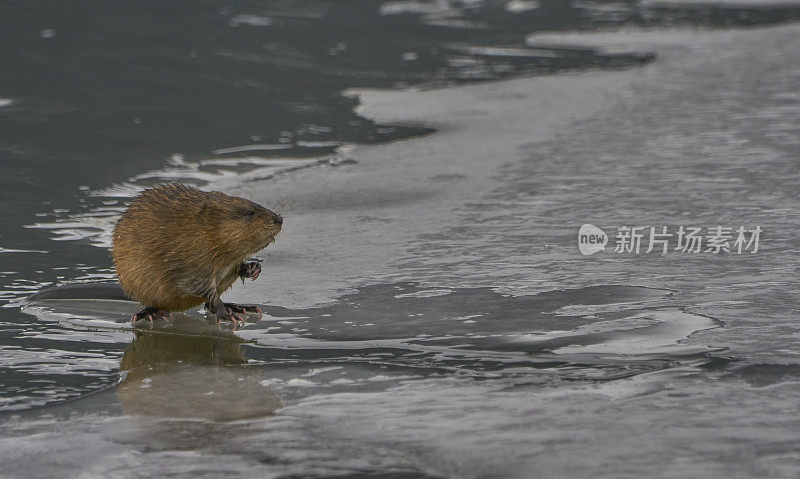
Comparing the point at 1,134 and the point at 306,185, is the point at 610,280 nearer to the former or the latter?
the point at 306,185

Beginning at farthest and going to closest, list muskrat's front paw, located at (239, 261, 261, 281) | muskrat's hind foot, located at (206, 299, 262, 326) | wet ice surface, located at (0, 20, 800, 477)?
muskrat's front paw, located at (239, 261, 261, 281) → muskrat's hind foot, located at (206, 299, 262, 326) → wet ice surface, located at (0, 20, 800, 477)

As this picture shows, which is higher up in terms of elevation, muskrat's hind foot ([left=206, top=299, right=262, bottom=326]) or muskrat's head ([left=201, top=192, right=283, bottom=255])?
muskrat's head ([left=201, top=192, right=283, bottom=255])

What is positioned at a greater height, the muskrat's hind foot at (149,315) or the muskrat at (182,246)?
the muskrat at (182,246)

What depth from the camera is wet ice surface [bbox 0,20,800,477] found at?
3.28m

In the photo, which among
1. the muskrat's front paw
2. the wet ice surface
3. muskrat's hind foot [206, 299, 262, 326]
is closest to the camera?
the wet ice surface

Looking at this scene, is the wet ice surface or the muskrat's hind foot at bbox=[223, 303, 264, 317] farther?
the muskrat's hind foot at bbox=[223, 303, 264, 317]

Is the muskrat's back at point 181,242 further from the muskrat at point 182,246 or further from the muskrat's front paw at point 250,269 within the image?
the muskrat's front paw at point 250,269

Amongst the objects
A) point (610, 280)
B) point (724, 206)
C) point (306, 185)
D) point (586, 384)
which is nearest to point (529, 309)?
point (610, 280)

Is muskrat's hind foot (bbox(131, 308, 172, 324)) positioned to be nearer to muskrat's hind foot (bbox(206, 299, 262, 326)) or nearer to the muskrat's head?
muskrat's hind foot (bbox(206, 299, 262, 326))

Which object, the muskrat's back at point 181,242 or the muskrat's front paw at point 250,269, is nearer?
the muskrat's back at point 181,242

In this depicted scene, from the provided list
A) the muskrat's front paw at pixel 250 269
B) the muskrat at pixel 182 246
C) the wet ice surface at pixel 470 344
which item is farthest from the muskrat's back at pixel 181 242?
the wet ice surface at pixel 470 344

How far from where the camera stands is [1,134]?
7.89 m

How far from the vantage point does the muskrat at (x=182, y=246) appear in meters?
4.61

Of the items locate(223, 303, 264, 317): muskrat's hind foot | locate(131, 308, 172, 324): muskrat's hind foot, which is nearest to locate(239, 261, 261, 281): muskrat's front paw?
locate(223, 303, 264, 317): muskrat's hind foot
